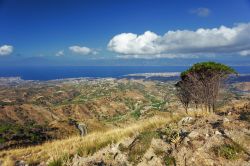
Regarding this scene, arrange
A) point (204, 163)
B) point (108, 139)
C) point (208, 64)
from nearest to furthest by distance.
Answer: point (204, 163)
point (108, 139)
point (208, 64)

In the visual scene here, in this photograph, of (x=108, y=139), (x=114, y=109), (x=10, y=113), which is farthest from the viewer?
(x=114, y=109)

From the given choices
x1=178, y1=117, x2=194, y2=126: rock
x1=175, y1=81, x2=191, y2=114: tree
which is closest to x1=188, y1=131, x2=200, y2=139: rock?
x1=178, y1=117, x2=194, y2=126: rock

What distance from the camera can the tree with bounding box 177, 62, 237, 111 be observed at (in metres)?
32.4

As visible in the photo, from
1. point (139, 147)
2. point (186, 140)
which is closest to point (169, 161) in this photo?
point (186, 140)

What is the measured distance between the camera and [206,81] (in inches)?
1340

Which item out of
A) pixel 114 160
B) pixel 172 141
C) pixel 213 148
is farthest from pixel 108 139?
pixel 213 148

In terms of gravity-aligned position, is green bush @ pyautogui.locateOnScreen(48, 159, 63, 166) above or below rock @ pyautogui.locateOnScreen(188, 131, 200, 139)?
below

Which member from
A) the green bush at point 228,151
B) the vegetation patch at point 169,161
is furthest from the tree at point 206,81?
the vegetation patch at point 169,161

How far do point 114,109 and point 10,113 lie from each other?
236 ft

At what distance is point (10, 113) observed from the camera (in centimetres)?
13600

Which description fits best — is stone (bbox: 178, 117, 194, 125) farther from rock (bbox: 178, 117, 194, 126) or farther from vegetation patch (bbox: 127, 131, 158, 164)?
vegetation patch (bbox: 127, 131, 158, 164)

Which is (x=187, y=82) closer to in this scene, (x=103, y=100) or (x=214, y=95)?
(x=214, y=95)

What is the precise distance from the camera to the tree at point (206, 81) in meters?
32.4

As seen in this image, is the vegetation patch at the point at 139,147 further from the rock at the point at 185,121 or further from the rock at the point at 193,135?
the rock at the point at 185,121
